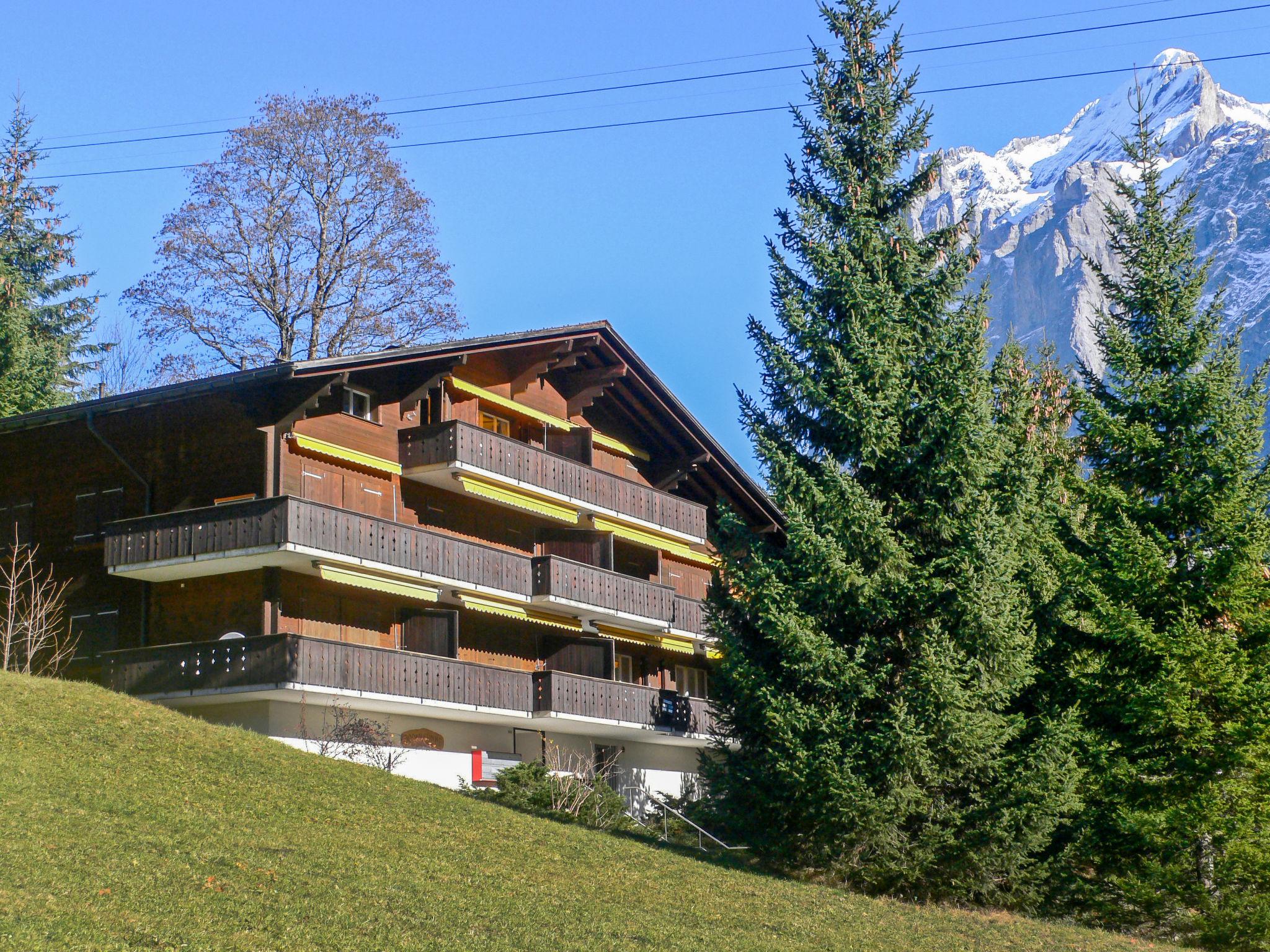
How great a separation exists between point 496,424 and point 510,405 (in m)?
0.96

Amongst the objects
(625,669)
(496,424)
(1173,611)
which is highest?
(496,424)

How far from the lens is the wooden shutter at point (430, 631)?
109 ft

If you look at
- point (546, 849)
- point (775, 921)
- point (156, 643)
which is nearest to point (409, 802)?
point (546, 849)

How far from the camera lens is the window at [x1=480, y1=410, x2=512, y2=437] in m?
36.6

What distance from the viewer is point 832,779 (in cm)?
2220

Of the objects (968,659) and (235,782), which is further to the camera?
(968,659)

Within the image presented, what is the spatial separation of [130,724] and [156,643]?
856 centimetres

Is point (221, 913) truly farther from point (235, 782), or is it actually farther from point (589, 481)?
point (589, 481)

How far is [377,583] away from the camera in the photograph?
31391 mm

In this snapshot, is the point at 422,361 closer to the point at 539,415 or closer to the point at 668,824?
the point at 539,415

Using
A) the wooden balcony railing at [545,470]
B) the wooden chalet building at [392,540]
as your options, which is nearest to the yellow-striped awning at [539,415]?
the wooden chalet building at [392,540]

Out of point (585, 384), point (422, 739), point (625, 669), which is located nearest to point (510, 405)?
point (585, 384)

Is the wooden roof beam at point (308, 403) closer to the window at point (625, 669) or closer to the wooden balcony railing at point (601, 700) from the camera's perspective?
the wooden balcony railing at point (601, 700)

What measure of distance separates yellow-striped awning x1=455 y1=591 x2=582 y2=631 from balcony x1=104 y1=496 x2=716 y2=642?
0.37m
